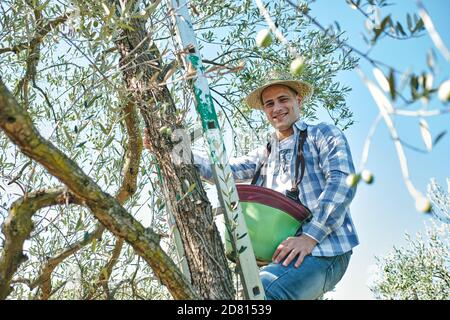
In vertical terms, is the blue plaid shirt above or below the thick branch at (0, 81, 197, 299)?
above

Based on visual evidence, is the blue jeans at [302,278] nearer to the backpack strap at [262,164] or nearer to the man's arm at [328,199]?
the man's arm at [328,199]

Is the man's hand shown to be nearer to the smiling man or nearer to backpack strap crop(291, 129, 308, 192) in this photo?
the smiling man

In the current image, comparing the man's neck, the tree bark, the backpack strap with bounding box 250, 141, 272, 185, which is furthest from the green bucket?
the man's neck

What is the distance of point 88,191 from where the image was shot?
1961 millimetres

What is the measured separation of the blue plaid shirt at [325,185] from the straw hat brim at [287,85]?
1.19 feet

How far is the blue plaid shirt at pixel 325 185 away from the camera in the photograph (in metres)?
3.24

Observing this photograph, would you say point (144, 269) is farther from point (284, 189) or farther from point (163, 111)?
point (163, 111)

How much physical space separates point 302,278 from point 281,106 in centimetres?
141

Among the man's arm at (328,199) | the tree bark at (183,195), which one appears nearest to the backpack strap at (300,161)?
the man's arm at (328,199)

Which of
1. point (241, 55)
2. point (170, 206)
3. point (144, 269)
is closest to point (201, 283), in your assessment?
point (170, 206)

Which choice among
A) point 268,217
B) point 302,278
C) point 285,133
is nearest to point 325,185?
point 268,217

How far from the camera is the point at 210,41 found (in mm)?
5551

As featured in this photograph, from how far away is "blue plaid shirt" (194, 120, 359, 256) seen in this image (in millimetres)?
3240

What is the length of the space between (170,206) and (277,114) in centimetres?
130
